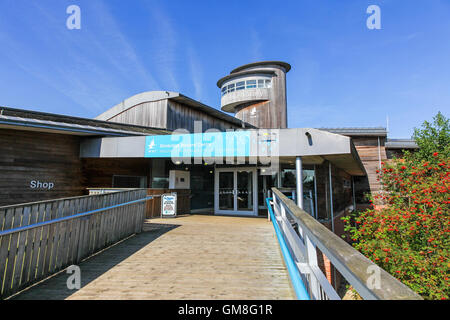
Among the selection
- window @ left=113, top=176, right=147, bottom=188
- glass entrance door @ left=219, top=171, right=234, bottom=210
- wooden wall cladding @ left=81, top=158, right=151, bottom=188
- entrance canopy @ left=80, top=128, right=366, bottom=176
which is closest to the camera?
entrance canopy @ left=80, top=128, right=366, bottom=176

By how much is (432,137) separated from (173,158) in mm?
21016

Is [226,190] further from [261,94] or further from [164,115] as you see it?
[261,94]

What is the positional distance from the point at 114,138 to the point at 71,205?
23.6 feet

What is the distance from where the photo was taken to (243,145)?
911 centimetres

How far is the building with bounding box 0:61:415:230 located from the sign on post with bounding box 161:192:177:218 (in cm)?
72

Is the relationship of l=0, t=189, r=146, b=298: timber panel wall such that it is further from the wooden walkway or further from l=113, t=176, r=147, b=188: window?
l=113, t=176, r=147, b=188: window

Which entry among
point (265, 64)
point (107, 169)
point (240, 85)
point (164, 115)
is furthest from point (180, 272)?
point (265, 64)

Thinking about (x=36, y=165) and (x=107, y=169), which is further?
(x=107, y=169)

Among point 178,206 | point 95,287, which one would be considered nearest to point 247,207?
point 178,206

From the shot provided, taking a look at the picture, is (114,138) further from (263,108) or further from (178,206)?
(263,108)

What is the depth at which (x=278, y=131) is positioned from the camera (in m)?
8.82

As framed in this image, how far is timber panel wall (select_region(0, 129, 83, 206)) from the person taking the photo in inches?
379

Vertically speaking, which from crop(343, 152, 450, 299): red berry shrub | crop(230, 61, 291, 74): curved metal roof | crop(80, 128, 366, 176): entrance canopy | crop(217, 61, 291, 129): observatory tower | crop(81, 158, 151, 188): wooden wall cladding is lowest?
crop(343, 152, 450, 299): red berry shrub
